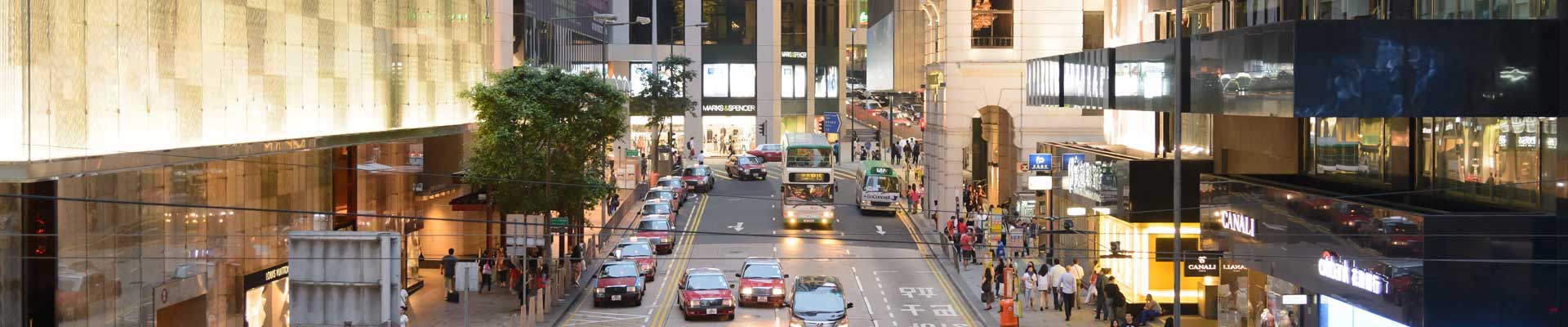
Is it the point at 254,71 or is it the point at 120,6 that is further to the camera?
the point at 254,71

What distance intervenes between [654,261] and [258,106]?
1527 cm

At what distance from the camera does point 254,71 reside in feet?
87.8

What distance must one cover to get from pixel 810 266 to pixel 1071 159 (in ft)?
27.3

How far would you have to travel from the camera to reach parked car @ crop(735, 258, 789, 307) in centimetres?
3397

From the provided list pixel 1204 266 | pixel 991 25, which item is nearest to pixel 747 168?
pixel 991 25

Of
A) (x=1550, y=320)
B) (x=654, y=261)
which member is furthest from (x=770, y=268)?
(x=1550, y=320)

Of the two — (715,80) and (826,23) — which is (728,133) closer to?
(715,80)

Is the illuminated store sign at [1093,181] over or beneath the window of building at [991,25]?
beneath

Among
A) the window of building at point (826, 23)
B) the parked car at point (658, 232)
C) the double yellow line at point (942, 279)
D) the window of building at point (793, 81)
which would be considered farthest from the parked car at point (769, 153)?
the parked car at point (658, 232)

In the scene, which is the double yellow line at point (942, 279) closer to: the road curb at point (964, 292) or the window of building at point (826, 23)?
the road curb at point (964, 292)

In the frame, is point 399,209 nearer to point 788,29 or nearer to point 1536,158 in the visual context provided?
point 1536,158

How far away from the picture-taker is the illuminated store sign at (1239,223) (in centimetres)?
2508

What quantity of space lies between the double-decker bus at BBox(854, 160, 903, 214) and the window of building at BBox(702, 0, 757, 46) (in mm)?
42315

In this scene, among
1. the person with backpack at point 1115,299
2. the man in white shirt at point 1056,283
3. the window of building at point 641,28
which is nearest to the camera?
the person with backpack at point 1115,299
